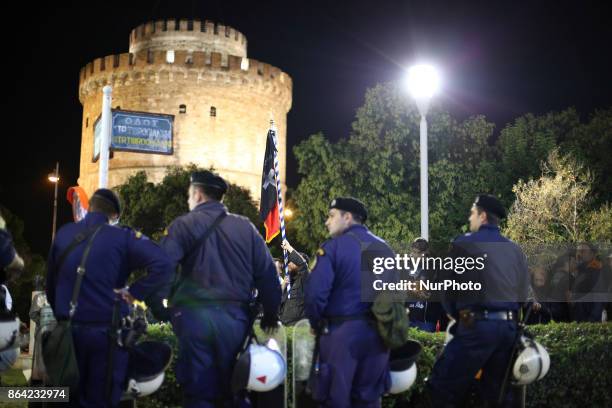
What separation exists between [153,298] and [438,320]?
18.9 feet

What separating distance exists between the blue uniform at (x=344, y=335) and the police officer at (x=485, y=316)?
64 cm

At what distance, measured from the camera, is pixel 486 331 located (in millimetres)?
6637

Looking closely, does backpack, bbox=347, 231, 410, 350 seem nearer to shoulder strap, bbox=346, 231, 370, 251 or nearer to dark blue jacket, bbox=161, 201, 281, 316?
shoulder strap, bbox=346, 231, 370, 251

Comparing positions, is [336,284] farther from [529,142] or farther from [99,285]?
[529,142]

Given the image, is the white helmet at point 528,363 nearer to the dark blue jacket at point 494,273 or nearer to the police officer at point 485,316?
the police officer at point 485,316

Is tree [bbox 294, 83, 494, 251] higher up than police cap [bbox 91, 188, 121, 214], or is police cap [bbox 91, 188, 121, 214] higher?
tree [bbox 294, 83, 494, 251]

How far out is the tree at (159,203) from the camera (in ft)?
137

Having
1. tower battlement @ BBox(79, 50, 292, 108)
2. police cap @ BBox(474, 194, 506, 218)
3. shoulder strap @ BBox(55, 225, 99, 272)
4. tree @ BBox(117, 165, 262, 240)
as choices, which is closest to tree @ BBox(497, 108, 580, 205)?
tree @ BBox(117, 165, 262, 240)

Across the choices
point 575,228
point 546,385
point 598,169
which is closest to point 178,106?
point 598,169

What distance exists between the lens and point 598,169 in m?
32.7

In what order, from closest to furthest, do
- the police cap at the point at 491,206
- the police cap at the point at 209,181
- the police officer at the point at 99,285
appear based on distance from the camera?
1. the police officer at the point at 99,285
2. the police cap at the point at 209,181
3. the police cap at the point at 491,206

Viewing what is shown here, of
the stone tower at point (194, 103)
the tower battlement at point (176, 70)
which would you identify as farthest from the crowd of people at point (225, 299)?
the tower battlement at point (176, 70)

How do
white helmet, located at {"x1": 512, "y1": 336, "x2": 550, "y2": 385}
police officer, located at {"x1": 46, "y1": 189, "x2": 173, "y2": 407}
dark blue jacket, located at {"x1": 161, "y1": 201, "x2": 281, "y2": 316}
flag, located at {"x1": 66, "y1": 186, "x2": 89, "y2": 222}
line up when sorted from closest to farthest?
police officer, located at {"x1": 46, "y1": 189, "x2": 173, "y2": 407} < dark blue jacket, located at {"x1": 161, "y1": 201, "x2": 281, "y2": 316} < white helmet, located at {"x1": 512, "y1": 336, "x2": 550, "y2": 385} < flag, located at {"x1": 66, "y1": 186, "x2": 89, "y2": 222}

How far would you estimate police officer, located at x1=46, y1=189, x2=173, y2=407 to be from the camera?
561 cm
